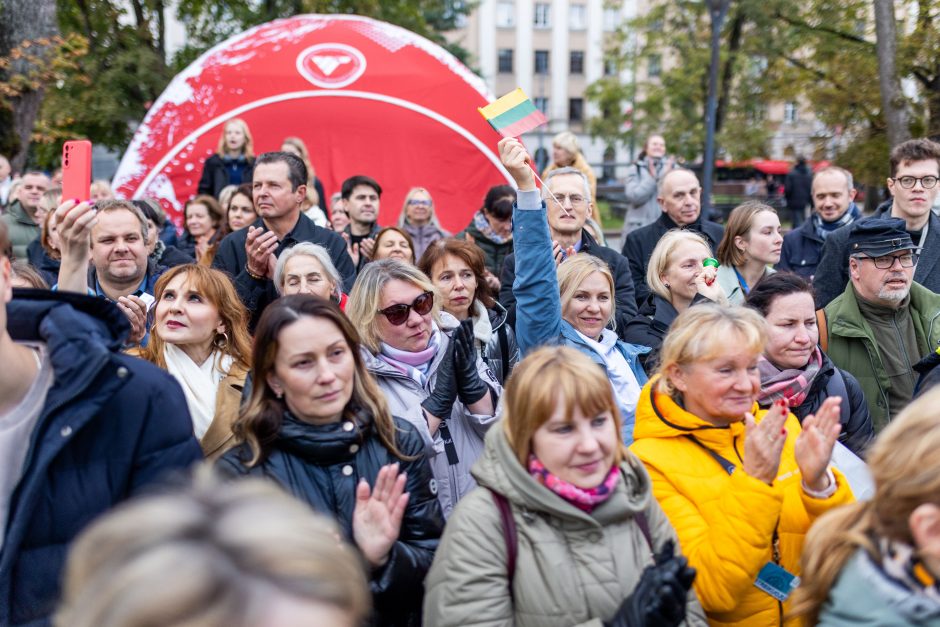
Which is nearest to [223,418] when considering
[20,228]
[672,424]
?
[672,424]

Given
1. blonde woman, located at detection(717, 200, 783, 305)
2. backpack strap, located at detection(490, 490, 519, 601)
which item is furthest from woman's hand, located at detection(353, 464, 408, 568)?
blonde woman, located at detection(717, 200, 783, 305)

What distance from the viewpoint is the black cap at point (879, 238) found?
484 centimetres

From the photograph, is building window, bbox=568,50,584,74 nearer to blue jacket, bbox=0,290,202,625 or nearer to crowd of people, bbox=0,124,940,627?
crowd of people, bbox=0,124,940,627

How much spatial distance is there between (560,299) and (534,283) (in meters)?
0.48

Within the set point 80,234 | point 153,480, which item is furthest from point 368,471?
point 80,234

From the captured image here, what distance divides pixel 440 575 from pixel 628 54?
74.4ft

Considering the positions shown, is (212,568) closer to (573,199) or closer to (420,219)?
(573,199)

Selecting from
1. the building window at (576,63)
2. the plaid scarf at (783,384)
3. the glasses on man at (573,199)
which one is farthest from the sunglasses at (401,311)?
the building window at (576,63)

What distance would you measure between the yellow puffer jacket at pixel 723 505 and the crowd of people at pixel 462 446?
10 millimetres

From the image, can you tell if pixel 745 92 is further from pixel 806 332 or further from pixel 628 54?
pixel 806 332

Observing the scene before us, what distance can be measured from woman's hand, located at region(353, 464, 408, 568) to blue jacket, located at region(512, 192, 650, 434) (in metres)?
1.39

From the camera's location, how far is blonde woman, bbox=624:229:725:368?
512 cm

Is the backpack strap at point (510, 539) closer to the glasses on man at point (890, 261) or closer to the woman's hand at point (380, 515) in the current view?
the woman's hand at point (380, 515)

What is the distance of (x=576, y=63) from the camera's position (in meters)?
63.5
